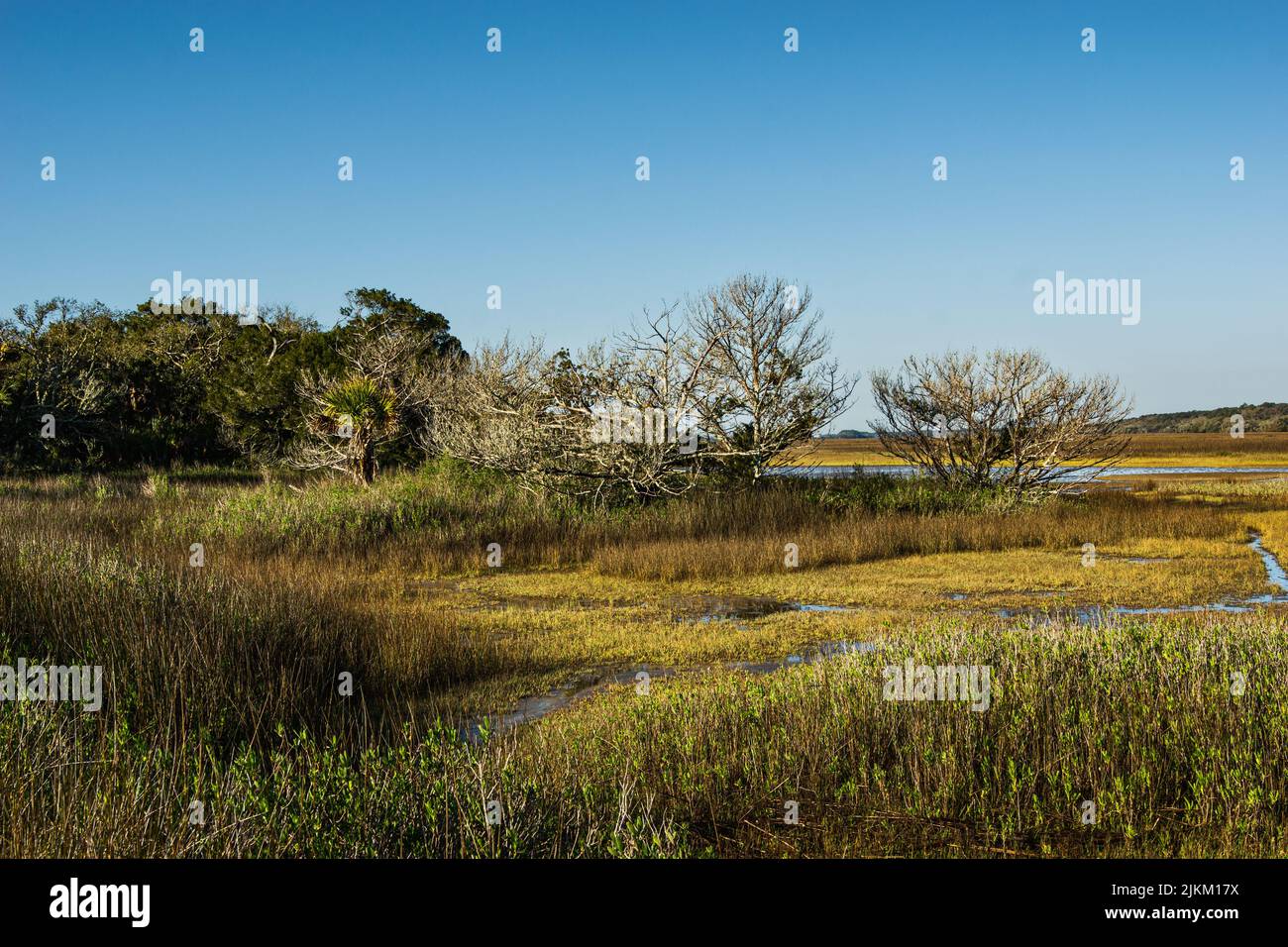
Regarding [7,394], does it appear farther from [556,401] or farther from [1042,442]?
[1042,442]

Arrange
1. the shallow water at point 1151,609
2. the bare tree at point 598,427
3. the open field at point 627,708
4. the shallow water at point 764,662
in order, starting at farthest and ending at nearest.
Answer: the bare tree at point 598,427, the shallow water at point 1151,609, the shallow water at point 764,662, the open field at point 627,708

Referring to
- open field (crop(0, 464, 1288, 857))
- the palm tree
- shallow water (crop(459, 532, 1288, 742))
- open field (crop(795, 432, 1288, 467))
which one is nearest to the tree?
the palm tree

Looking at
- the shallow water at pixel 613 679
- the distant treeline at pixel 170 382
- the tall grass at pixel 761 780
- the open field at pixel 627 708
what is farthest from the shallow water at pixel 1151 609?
the distant treeline at pixel 170 382

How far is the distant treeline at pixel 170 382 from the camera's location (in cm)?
3002

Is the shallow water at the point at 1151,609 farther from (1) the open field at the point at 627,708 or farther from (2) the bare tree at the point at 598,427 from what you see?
(2) the bare tree at the point at 598,427

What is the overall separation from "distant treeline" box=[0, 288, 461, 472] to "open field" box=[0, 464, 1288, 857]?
15.8 m

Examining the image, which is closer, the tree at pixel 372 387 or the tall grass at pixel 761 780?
the tall grass at pixel 761 780

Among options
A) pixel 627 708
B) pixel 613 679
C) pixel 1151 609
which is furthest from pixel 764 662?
pixel 1151 609

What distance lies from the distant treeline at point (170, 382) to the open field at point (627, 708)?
15776mm

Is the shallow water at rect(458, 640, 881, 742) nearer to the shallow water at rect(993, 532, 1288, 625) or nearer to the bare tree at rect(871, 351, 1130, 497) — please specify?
the shallow water at rect(993, 532, 1288, 625)

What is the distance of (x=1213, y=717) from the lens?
251 inches
